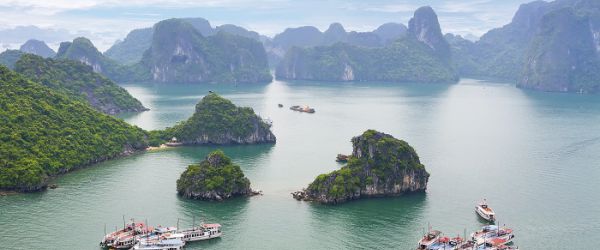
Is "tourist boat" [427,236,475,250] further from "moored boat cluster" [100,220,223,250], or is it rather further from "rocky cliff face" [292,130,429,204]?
"moored boat cluster" [100,220,223,250]

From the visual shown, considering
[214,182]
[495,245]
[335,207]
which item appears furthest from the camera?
[214,182]

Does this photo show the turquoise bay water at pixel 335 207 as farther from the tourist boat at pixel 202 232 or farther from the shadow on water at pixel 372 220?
the tourist boat at pixel 202 232

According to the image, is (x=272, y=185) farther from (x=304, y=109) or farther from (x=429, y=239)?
(x=304, y=109)

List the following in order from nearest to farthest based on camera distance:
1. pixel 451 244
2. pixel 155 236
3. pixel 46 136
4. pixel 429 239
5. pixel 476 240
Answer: pixel 451 244, pixel 155 236, pixel 429 239, pixel 476 240, pixel 46 136

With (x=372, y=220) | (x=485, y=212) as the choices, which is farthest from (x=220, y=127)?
(x=485, y=212)

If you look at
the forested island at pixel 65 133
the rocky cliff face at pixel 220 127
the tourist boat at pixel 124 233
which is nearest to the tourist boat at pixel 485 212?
the tourist boat at pixel 124 233

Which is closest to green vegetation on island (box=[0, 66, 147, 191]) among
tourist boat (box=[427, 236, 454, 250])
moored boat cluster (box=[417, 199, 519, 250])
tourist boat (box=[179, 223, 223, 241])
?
tourist boat (box=[179, 223, 223, 241])

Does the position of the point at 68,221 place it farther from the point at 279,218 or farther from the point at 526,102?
the point at 526,102
